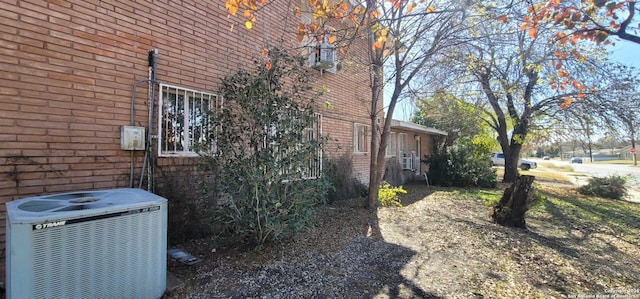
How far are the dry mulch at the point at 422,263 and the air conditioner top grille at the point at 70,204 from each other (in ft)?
3.45

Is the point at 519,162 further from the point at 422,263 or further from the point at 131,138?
the point at 131,138

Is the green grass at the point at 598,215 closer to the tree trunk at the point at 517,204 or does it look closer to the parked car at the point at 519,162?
the tree trunk at the point at 517,204

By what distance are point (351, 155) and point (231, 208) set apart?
18.5 feet

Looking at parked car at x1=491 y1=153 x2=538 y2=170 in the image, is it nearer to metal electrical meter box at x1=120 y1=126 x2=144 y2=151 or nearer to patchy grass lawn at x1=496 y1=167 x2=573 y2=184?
patchy grass lawn at x1=496 y1=167 x2=573 y2=184

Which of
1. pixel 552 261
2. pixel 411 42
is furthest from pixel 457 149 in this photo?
pixel 552 261

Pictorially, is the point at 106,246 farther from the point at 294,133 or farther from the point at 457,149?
the point at 457,149

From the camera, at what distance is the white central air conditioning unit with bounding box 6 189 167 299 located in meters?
2.10

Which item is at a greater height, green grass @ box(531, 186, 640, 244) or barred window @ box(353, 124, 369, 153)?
barred window @ box(353, 124, 369, 153)

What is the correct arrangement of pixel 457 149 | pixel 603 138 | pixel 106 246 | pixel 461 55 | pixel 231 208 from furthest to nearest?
pixel 457 149
pixel 603 138
pixel 461 55
pixel 231 208
pixel 106 246

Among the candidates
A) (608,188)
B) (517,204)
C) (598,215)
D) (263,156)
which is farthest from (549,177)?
(263,156)

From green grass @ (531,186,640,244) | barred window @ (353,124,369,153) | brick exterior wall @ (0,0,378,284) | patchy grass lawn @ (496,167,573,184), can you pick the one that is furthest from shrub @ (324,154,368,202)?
patchy grass lawn @ (496,167,573,184)

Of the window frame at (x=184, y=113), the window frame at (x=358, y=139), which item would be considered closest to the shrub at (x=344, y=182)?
the window frame at (x=358, y=139)

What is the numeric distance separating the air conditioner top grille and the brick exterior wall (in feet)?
2.46

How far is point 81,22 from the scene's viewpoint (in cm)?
362
